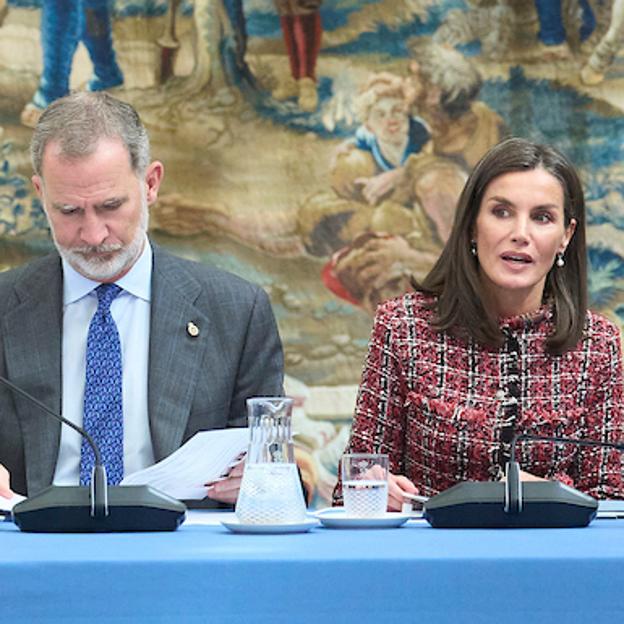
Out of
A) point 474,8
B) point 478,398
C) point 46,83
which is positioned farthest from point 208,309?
point 474,8

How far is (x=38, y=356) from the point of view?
3232 millimetres

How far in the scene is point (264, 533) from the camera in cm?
199

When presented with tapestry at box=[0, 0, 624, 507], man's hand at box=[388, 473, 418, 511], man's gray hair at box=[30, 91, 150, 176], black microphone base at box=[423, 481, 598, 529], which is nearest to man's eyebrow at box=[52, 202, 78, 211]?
man's gray hair at box=[30, 91, 150, 176]

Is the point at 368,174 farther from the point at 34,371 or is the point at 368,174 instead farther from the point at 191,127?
the point at 34,371

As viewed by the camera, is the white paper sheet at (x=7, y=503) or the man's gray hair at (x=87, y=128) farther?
the man's gray hair at (x=87, y=128)

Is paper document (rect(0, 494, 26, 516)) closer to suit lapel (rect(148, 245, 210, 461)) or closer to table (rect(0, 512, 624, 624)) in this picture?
suit lapel (rect(148, 245, 210, 461))

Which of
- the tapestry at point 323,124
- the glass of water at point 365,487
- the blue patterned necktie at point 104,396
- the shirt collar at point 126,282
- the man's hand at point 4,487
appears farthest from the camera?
the tapestry at point 323,124

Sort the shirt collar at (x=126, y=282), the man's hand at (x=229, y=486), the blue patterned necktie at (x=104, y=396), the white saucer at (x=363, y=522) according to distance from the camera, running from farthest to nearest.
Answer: the shirt collar at (x=126, y=282) → the blue patterned necktie at (x=104, y=396) → the man's hand at (x=229, y=486) → the white saucer at (x=363, y=522)

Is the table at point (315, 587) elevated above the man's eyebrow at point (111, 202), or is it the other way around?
the man's eyebrow at point (111, 202)

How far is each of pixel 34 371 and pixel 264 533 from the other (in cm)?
138

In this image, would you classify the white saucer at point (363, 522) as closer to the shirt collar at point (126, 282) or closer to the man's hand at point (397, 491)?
the man's hand at point (397, 491)

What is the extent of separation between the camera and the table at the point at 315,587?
1574mm

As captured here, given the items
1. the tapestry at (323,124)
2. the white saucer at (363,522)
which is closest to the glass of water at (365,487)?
the white saucer at (363,522)

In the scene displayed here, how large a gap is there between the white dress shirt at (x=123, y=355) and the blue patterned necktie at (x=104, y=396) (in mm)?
31
